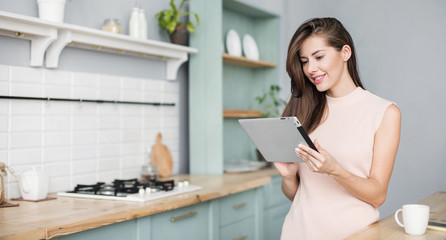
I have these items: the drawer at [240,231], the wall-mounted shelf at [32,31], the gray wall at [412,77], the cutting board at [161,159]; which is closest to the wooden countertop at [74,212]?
the drawer at [240,231]

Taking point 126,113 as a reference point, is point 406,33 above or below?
above

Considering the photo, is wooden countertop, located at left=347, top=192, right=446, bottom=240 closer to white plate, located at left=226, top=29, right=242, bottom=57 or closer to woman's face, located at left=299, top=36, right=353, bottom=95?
woman's face, located at left=299, top=36, right=353, bottom=95

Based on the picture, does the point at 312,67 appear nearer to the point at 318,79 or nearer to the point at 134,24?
the point at 318,79

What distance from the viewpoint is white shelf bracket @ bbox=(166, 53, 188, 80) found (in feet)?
10.8

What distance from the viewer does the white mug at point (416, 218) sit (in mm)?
1483

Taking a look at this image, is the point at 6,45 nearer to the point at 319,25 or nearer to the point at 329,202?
the point at 319,25

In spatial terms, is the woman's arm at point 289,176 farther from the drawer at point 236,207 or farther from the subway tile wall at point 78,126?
the subway tile wall at point 78,126

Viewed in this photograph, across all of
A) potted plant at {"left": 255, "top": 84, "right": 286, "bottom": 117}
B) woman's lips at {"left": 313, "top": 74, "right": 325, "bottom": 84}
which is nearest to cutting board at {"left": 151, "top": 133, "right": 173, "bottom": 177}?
potted plant at {"left": 255, "top": 84, "right": 286, "bottom": 117}

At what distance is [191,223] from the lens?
2.56m

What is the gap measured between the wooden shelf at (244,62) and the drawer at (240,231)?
47.6 inches

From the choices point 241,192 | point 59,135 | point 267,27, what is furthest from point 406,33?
point 59,135

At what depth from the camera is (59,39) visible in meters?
2.44

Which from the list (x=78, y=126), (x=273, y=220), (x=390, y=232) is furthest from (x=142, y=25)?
(x=390, y=232)

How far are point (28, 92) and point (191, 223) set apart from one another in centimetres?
109
